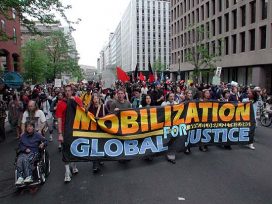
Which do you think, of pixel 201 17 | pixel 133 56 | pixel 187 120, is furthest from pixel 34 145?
pixel 133 56

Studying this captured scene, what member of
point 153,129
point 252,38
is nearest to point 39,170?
point 153,129

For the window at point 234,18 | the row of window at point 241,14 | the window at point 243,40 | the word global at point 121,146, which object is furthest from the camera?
the window at point 234,18

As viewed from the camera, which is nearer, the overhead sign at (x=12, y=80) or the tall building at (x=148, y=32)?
the overhead sign at (x=12, y=80)

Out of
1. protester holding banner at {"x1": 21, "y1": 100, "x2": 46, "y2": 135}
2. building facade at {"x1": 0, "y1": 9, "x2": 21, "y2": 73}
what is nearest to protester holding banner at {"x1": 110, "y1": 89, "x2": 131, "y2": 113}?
protester holding banner at {"x1": 21, "y1": 100, "x2": 46, "y2": 135}

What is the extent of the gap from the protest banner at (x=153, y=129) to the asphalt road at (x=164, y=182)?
1.39 ft

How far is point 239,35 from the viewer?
123 feet

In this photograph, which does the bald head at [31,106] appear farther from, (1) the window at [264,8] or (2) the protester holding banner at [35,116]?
(1) the window at [264,8]

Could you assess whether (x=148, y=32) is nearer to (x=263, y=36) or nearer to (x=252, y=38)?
(x=252, y=38)

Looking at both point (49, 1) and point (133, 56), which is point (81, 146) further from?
point (133, 56)

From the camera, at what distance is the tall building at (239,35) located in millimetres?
32906

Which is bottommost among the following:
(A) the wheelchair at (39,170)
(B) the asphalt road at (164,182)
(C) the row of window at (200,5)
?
(B) the asphalt road at (164,182)

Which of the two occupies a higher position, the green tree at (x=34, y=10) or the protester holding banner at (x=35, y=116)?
the green tree at (x=34, y=10)

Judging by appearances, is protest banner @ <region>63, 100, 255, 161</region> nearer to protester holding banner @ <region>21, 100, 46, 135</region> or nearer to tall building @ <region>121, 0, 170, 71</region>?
protester holding banner @ <region>21, 100, 46, 135</region>

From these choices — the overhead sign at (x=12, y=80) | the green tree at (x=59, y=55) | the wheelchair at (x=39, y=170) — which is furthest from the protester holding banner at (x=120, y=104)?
the green tree at (x=59, y=55)
